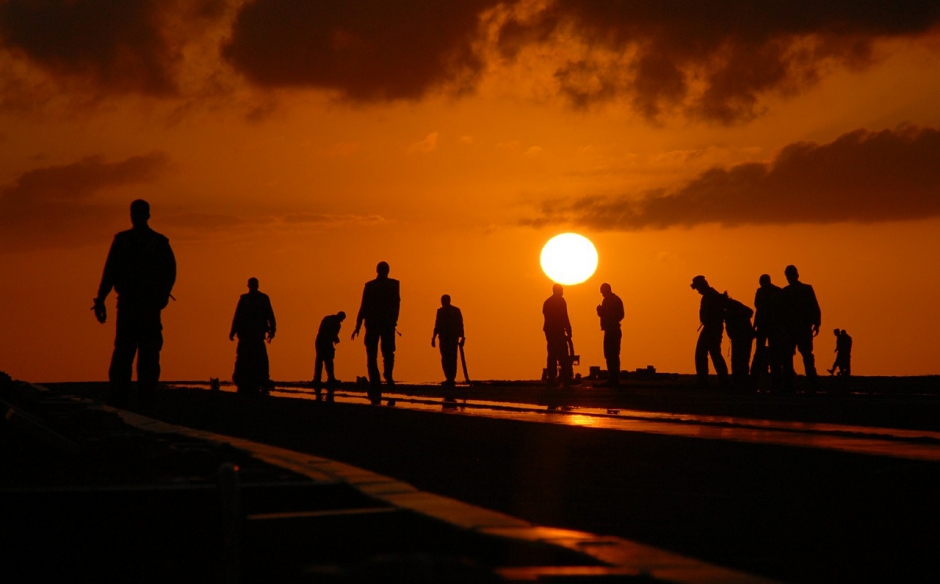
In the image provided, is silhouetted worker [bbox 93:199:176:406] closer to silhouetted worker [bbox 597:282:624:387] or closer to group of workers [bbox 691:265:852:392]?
group of workers [bbox 691:265:852:392]

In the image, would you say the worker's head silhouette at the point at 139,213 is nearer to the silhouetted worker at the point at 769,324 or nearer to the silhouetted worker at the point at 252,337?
the silhouetted worker at the point at 252,337

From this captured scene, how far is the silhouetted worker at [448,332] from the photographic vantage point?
32.7 m

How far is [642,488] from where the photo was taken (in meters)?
8.33

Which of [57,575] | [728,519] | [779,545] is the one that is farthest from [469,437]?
[57,575]

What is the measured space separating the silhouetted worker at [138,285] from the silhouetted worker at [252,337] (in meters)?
12.2

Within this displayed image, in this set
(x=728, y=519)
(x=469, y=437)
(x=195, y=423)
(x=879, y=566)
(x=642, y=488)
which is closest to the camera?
(x=879, y=566)

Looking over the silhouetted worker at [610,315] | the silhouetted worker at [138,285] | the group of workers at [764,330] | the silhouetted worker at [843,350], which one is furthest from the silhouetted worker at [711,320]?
the silhouetted worker at [843,350]

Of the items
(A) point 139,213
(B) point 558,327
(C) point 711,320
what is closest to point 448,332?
(B) point 558,327

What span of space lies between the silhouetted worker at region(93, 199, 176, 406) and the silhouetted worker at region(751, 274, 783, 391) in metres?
14.2

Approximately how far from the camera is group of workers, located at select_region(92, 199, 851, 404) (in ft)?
52.5

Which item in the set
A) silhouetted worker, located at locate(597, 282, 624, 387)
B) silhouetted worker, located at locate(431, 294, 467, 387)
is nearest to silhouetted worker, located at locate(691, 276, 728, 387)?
silhouetted worker, located at locate(597, 282, 624, 387)

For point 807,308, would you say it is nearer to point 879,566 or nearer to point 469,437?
point 469,437

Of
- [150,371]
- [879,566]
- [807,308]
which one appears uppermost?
[807,308]

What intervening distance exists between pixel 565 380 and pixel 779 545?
1014 inches
